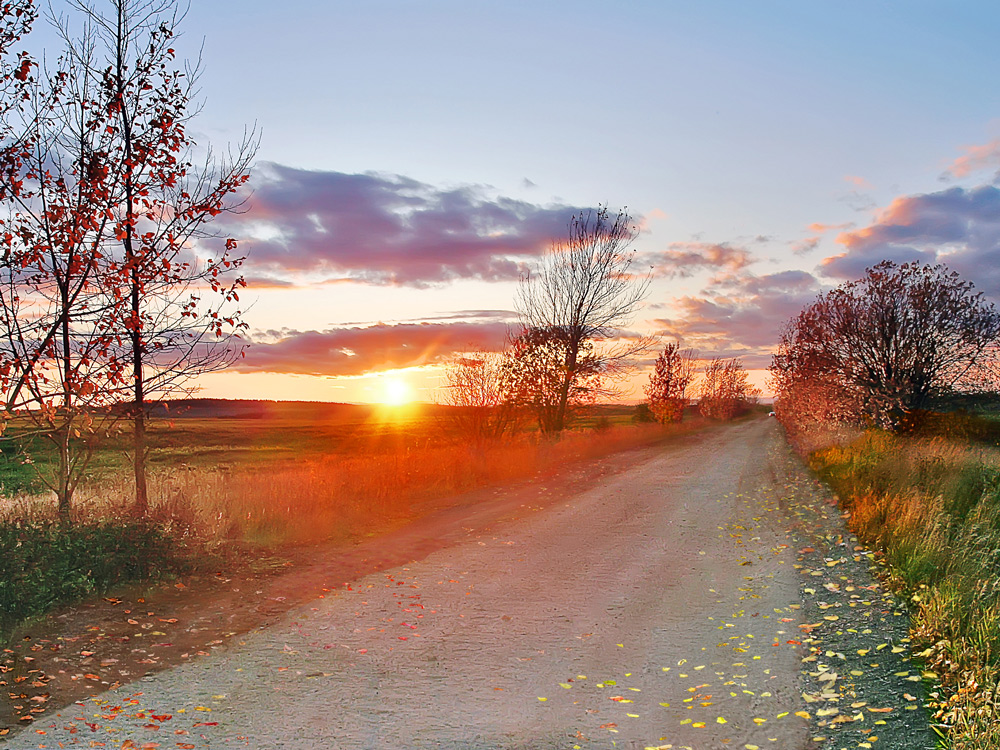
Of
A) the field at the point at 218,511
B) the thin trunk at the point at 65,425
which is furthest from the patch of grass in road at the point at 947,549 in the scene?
the thin trunk at the point at 65,425

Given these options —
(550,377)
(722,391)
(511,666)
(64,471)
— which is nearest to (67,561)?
(64,471)

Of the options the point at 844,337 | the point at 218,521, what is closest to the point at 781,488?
the point at 844,337

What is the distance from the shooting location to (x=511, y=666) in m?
6.61

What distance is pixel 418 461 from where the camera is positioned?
61.3 feet

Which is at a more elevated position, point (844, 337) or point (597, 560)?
point (844, 337)

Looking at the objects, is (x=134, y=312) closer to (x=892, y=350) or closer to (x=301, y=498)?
(x=301, y=498)

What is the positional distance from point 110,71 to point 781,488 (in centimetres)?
1689

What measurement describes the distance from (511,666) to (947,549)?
649 cm

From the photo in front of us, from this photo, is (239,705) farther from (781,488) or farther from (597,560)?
(781,488)

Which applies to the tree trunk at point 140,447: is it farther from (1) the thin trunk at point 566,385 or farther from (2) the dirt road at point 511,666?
(1) the thin trunk at point 566,385

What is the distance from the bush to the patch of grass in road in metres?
8.79

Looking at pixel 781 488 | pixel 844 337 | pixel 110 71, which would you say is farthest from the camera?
pixel 844 337

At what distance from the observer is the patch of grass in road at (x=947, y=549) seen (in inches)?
222

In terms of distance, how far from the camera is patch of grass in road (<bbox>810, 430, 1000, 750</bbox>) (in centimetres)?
564
